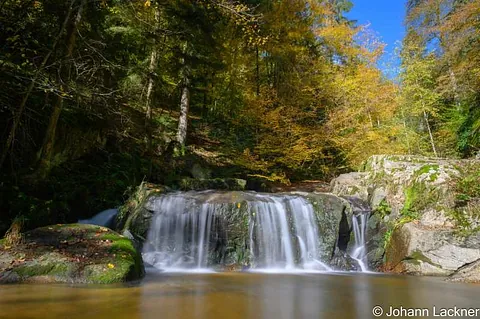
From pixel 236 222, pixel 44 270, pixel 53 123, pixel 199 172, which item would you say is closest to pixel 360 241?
pixel 236 222

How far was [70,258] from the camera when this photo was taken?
194 inches

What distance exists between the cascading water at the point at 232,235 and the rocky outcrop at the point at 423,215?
86cm

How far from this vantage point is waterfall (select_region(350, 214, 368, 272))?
843cm

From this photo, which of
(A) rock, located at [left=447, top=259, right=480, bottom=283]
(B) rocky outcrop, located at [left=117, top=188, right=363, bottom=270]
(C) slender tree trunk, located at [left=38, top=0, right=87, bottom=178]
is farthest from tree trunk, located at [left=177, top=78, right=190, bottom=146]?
(A) rock, located at [left=447, top=259, right=480, bottom=283]

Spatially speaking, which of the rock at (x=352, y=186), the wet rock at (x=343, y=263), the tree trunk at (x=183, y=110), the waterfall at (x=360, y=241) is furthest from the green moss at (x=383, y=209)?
the tree trunk at (x=183, y=110)

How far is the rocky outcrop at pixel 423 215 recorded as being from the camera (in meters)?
7.09

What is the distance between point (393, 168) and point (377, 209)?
52.8 inches

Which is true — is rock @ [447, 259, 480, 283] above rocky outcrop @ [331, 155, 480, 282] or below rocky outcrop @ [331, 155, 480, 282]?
below

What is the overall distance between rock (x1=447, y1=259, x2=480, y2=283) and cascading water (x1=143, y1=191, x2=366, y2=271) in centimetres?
253

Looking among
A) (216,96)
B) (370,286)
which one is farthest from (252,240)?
(216,96)

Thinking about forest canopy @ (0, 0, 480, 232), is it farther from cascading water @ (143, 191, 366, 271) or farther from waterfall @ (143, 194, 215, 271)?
cascading water @ (143, 191, 366, 271)

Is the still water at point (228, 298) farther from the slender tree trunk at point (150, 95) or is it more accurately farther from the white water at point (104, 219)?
the slender tree trunk at point (150, 95)

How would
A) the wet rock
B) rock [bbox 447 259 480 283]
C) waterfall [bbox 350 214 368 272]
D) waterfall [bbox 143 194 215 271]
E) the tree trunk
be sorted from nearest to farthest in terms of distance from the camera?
rock [bbox 447 259 480 283] < waterfall [bbox 143 194 215 271] < the wet rock < waterfall [bbox 350 214 368 272] < the tree trunk

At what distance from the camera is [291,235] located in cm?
829
